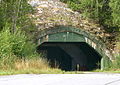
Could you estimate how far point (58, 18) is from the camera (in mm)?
23422

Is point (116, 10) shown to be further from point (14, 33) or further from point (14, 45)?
point (14, 45)

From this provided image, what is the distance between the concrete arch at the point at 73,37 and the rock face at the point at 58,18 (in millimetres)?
433

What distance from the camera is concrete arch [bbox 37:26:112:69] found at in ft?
71.5

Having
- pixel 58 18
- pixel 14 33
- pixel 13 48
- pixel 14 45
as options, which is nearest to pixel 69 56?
pixel 58 18

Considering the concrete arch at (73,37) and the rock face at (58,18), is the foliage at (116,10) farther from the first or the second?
the rock face at (58,18)

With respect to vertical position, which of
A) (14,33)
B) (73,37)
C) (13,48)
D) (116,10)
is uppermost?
(116,10)

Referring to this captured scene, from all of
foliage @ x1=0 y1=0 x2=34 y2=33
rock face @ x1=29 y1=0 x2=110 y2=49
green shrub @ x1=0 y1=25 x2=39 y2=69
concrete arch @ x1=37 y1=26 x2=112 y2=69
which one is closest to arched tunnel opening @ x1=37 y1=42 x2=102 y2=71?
rock face @ x1=29 y1=0 x2=110 y2=49

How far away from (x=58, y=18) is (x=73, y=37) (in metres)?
1.90

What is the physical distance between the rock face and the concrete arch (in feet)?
1.42

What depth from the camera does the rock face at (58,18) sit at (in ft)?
73.2

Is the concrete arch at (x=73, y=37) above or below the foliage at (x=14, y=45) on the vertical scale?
above

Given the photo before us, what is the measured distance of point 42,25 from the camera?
21.8 m

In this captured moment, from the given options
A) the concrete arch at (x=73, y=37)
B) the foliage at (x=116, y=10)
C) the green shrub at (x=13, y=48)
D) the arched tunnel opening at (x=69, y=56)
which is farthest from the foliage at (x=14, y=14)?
the arched tunnel opening at (x=69, y=56)

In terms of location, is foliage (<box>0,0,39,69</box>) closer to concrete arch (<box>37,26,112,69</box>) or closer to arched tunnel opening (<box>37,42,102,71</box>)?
concrete arch (<box>37,26,112,69</box>)
